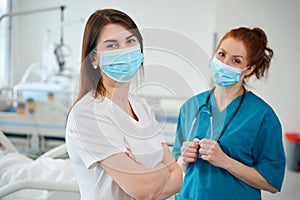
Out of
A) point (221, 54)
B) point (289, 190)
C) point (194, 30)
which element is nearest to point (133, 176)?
point (221, 54)

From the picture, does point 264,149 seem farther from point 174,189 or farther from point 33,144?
point 33,144

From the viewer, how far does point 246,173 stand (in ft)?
3.86

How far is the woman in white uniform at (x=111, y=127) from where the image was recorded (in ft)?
2.77

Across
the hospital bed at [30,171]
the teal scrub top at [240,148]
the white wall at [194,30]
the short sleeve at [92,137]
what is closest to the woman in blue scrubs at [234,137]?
the teal scrub top at [240,148]

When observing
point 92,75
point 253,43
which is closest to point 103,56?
point 92,75

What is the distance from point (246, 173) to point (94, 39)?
68 cm

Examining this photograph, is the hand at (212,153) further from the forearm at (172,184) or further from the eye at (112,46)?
the eye at (112,46)

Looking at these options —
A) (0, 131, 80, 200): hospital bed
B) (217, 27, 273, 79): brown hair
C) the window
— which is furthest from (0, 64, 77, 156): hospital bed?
the window

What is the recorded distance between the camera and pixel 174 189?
37.6 inches

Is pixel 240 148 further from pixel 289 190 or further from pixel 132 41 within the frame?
pixel 289 190

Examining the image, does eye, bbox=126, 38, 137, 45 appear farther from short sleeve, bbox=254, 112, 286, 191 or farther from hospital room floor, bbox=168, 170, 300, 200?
hospital room floor, bbox=168, 170, 300, 200

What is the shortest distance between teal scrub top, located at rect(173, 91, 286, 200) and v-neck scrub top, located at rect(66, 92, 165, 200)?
30 cm

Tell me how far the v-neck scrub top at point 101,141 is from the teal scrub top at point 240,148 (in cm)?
30

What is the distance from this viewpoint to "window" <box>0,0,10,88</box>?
488 centimetres
